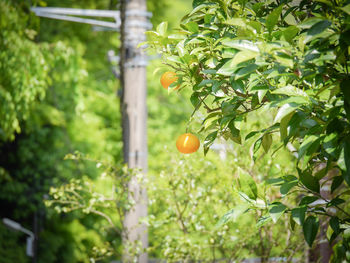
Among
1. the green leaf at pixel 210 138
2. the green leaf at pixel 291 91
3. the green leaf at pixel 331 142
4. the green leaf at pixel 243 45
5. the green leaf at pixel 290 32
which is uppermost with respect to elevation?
the green leaf at pixel 290 32

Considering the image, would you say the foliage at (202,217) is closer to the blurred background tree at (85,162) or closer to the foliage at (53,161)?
the blurred background tree at (85,162)

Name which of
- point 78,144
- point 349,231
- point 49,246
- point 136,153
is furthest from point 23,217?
point 349,231

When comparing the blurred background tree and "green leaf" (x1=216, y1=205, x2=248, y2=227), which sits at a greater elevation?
the blurred background tree

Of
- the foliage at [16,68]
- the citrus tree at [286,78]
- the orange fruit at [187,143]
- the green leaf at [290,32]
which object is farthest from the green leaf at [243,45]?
the foliage at [16,68]

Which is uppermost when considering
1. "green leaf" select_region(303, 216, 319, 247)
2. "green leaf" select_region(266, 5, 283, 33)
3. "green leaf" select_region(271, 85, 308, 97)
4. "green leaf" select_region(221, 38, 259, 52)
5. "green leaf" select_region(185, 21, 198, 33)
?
"green leaf" select_region(185, 21, 198, 33)

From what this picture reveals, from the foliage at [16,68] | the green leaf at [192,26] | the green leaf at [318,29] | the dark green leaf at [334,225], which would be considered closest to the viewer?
the green leaf at [318,29]

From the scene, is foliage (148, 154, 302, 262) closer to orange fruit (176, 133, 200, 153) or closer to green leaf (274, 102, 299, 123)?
orange fruit (176, 133, 200, 153)

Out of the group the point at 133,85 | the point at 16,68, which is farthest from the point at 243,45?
the point at 16,68

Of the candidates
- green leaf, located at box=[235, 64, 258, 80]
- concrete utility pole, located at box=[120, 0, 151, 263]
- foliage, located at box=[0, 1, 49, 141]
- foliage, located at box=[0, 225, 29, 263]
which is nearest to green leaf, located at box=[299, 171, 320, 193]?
green leaf, located at box=[235, 64, 258, 80]

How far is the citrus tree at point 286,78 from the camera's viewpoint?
1.26 metres

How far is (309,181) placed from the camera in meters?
1.44

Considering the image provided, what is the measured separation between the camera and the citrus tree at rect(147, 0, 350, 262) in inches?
49.5

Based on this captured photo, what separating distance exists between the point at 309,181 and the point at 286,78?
0.32m

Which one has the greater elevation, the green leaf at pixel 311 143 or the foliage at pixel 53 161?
the foliage at pixel 53 161
